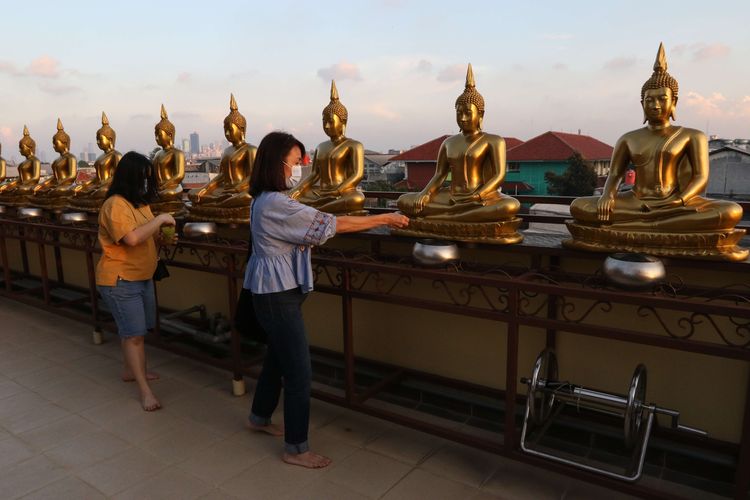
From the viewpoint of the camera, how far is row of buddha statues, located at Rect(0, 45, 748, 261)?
264 centimetres

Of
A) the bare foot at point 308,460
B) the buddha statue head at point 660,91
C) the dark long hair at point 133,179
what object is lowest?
the bare foot at point 308,460

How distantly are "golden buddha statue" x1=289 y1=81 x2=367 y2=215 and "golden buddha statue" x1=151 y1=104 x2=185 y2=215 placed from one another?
1.74 metres

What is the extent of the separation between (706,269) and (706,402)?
2.44 ft

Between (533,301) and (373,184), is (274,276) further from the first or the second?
(373,184)

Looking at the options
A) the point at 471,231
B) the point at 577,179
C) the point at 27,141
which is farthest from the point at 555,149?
the point at 471,231

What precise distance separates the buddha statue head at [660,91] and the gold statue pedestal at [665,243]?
2.03 ft

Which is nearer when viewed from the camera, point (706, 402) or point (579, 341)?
point (706, 402)

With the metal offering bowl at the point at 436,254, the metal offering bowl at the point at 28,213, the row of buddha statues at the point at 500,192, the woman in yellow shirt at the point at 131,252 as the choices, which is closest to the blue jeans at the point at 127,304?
the woman in yellow shirt at the point at 131,252

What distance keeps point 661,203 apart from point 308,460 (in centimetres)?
225

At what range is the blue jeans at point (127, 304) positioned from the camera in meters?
3.61

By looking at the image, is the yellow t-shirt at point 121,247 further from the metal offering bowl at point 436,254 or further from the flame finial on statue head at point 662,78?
the flame finial on statue head at point 662,78

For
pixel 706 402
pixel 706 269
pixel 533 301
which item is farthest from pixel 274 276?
pixel 706 402

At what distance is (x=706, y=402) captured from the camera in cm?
288

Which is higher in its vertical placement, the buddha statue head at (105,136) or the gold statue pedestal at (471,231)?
the buddha statue head at (105,136)
